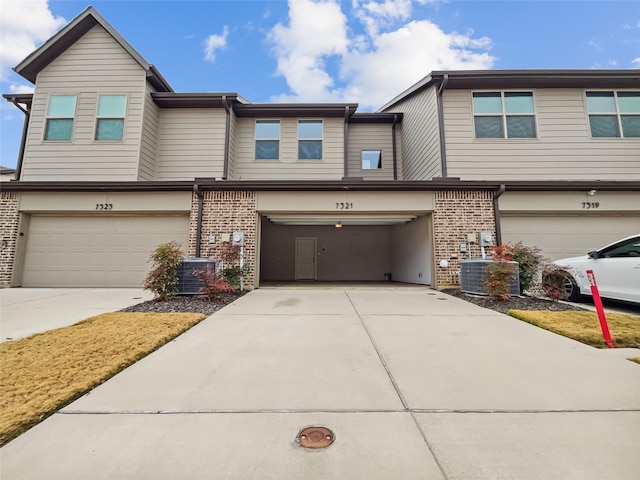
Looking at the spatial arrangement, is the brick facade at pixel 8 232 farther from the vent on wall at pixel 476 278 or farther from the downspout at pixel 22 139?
the vent on wall at pixel 476 278

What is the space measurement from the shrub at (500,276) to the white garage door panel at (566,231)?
7.59ft


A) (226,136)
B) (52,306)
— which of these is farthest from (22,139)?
(52,306)

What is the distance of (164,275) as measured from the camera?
6164 mm

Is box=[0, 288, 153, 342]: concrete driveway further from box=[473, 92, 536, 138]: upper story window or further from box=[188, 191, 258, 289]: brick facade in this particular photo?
box=[473, 92, 536, 138]: upper story window

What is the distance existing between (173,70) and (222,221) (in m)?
9.75

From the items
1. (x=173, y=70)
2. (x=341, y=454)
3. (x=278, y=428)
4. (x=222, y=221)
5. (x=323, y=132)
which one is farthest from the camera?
(x=173, y=70)

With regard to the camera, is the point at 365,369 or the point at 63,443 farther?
the point at 365,369

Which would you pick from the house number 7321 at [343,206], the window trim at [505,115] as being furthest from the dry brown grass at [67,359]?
the window trim at [505,115]

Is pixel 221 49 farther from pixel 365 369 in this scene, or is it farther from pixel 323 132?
pixel 365 369

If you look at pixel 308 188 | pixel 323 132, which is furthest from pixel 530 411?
pixel 323 132

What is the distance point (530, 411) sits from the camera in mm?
2074

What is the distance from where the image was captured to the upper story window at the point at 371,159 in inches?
448

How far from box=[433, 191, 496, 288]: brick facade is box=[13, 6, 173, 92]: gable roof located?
9.93 meters

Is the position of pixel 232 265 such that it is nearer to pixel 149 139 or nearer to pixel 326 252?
pixel 149 139
